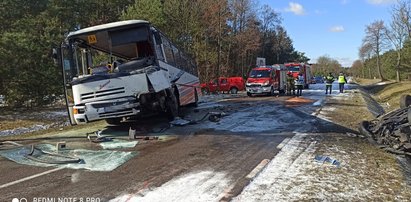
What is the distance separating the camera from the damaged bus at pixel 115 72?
10602mm

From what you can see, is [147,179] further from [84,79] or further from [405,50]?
[405,50]

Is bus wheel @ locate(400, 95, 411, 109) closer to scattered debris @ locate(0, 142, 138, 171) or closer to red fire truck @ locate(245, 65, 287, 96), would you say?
scattered debris @ locate(0, 142, 138, 171)

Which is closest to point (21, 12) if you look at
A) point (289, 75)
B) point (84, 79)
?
point (84, 79)

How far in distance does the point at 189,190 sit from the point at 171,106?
7.68m

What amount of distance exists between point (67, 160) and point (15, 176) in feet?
3.57

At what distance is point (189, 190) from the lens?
5.40 metres

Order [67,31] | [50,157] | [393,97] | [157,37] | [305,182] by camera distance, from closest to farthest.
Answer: [305,182] → [50,157] → [157,37] → [67,31] → [393,97]

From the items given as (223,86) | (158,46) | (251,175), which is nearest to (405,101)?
(158,46)

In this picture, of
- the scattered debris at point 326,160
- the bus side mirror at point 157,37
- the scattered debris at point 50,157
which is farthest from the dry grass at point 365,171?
the bus side mirror at point 157,37

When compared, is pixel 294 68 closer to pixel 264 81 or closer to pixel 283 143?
pixel 264 81

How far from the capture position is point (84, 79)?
1060 cm

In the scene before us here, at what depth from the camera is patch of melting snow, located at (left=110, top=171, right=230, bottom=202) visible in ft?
16.6

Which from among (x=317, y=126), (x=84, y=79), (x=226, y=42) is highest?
(x=226, y=42)

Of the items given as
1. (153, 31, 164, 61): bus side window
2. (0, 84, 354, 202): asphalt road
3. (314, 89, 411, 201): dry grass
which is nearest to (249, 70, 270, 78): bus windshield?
(153, 31, 164, 61): bus side window
